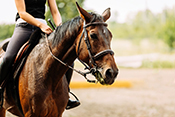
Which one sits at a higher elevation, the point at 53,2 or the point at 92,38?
the point at 53,2

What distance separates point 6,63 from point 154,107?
18.8 ft

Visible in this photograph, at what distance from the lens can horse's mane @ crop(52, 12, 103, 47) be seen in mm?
2670

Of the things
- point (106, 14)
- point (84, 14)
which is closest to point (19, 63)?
point (84, 14)

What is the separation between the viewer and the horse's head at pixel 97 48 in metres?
2.43

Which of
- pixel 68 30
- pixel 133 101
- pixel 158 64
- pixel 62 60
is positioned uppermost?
pixel 68 30

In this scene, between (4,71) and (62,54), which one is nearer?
(62,54)

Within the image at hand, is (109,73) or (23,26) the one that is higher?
(23,26)

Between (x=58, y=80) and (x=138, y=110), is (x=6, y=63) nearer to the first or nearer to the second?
(x=58, y=80)

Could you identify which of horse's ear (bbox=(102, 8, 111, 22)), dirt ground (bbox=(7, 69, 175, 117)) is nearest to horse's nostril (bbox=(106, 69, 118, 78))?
horse's ear (bbox=(102, 8, 111, 22))

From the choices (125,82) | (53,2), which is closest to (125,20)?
(125,82)

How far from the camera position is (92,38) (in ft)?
8.22

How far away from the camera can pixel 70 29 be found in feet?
8.98

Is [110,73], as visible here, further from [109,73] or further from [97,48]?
[97,48]

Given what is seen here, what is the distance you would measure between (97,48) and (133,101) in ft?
21.0
